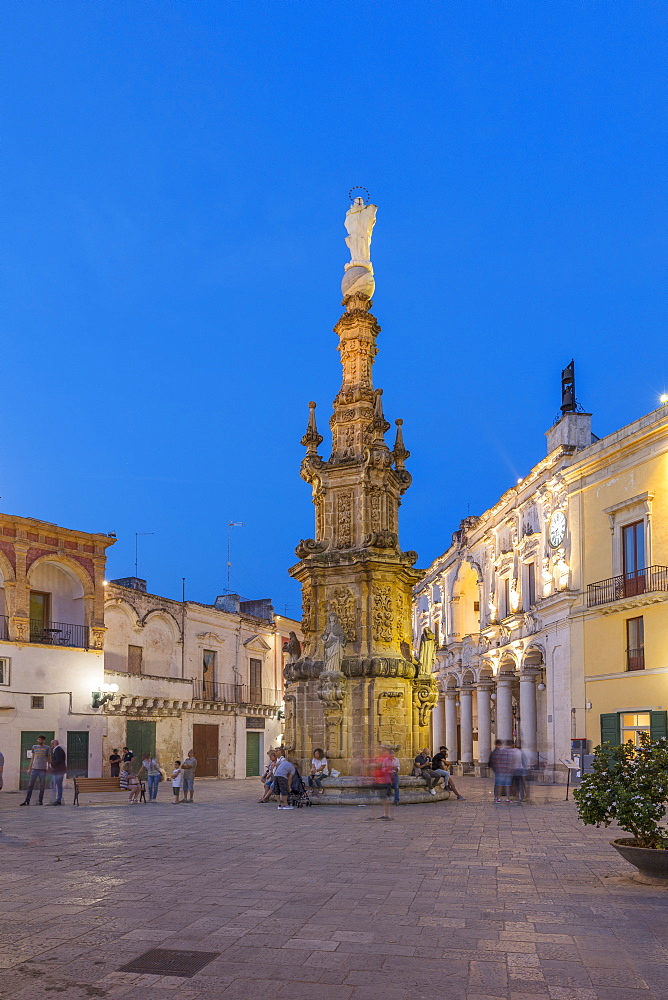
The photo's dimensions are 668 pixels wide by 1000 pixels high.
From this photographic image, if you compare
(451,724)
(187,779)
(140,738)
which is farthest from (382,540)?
(451,724)

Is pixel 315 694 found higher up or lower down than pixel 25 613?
lower down

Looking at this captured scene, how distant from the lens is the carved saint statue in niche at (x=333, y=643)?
20.8 meters

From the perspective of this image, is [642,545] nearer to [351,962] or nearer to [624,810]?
[624,810]

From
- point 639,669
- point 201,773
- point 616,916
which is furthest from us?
point 201,773

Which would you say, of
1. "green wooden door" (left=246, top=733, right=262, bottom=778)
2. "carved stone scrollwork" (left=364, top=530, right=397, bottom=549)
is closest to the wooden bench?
"carved stone scrollwork" (left=364, top=530, right=397, bottom=549)

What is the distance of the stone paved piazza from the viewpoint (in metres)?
6.01

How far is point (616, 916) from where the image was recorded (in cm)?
788

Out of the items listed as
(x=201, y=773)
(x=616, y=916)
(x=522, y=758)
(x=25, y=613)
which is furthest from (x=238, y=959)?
(x=201, y=773)

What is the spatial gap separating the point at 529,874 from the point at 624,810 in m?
1.78

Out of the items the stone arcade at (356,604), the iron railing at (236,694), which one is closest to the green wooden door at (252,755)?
the iron railing at (236,694)

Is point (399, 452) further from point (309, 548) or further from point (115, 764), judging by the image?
point (115, 764)

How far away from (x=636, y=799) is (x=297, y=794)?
11.4m

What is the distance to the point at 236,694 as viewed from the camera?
41875 mm

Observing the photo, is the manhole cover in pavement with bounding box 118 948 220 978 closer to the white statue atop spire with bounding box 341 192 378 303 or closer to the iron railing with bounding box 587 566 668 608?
the white statue atop spire with bounding box 341 192 378 303
